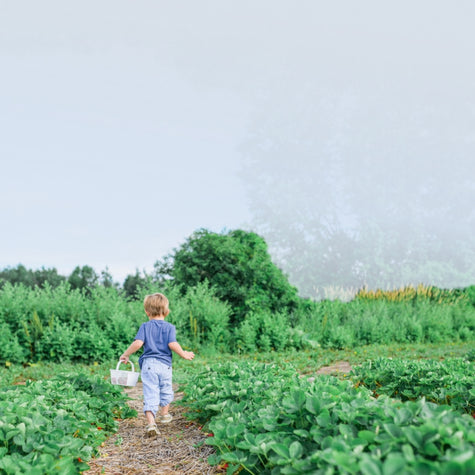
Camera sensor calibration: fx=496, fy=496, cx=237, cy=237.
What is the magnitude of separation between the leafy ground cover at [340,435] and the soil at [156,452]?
14.1 inches

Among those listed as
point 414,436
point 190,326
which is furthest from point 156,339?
point 190,326

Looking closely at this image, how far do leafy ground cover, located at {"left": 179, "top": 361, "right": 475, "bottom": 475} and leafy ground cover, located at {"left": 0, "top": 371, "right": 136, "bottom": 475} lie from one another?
36.5 inches

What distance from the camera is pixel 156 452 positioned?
13.3 ft

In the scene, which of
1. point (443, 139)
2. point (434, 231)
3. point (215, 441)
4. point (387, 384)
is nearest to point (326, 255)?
point (434, 231)

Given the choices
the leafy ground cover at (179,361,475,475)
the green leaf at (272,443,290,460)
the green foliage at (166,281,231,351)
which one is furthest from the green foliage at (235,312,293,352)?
the green leaf at (272,443,290,460)

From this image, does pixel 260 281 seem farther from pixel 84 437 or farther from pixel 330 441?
pixel 330 441

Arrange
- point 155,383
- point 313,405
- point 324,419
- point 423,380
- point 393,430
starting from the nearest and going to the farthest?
point 393,430
point 324,419
point 313,405
point 423,380
point 155,383

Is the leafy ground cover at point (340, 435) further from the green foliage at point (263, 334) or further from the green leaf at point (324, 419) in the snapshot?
the green foliage at point (263, 334)

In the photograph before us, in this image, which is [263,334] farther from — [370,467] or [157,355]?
[370,467]

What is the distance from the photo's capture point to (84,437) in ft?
12.9

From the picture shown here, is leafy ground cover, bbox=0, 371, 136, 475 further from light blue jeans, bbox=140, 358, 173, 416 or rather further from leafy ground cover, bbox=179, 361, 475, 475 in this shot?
leafy ground cover, bbox=179, 361, 475, 475

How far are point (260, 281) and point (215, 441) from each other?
8736 mm

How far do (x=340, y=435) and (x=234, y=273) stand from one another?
30.3 feet

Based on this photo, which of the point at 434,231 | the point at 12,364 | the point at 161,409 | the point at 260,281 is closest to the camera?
the point at 161,409
